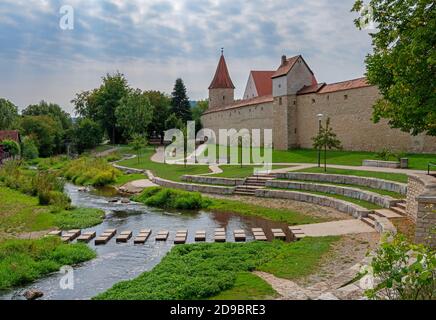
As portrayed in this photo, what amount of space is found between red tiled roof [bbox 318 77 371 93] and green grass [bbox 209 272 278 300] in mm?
22854

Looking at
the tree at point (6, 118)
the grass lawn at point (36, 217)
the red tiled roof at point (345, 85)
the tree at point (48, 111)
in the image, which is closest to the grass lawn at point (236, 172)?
the red tiled roof at point (345, 85)

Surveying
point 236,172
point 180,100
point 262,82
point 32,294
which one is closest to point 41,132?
point 180,100

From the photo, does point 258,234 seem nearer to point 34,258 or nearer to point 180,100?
point 34,258

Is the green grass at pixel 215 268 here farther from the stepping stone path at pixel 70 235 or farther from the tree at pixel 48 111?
the tree at pixel 48 111

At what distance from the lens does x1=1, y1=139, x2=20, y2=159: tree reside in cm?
4244

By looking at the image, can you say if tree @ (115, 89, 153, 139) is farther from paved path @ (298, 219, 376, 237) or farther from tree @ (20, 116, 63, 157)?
paved path @ (298, 219, 376, 237)

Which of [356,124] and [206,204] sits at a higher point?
[356,124]

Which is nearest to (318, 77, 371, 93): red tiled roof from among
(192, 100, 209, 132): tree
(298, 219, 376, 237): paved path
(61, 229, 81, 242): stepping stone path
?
(298, 219, 376, 237): paved path

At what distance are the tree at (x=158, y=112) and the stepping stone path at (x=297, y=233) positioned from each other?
54000 mm

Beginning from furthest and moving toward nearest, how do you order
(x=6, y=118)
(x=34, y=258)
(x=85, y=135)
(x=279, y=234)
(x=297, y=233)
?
(x=6, y=118)
(x=85, y=135)
(x=279, y=234)
(x=297, y=233)
(x=34, y=258)

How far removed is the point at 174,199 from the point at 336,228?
905 cm

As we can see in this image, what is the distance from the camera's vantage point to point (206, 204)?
1939 centimetres
